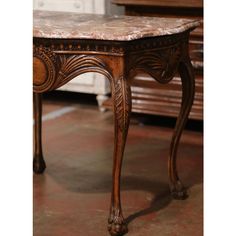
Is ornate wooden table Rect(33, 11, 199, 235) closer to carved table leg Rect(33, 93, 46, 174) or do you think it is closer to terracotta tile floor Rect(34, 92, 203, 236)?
terracotta tile floor Rect(34, 92, 203, 236)

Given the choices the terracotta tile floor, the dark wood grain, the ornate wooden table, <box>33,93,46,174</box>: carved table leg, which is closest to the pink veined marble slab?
the ornate wooden table

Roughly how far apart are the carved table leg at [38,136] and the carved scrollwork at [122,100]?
3.32 ft

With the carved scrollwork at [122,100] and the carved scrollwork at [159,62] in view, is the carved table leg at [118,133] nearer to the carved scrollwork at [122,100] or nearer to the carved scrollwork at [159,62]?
the carved scrollwork at [122,100]

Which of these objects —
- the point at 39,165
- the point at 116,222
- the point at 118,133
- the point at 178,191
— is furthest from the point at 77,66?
the point at 39,165

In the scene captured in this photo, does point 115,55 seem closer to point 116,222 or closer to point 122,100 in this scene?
point 122,100

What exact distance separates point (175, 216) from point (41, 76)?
0.90 metres

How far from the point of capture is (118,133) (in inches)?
100

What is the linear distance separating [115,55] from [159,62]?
0.27 m

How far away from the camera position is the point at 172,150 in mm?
3059

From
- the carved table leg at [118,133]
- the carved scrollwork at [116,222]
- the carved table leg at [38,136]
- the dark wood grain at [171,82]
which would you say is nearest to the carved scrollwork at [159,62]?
the carved table leg at [118,133]

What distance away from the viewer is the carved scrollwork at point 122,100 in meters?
2.48
